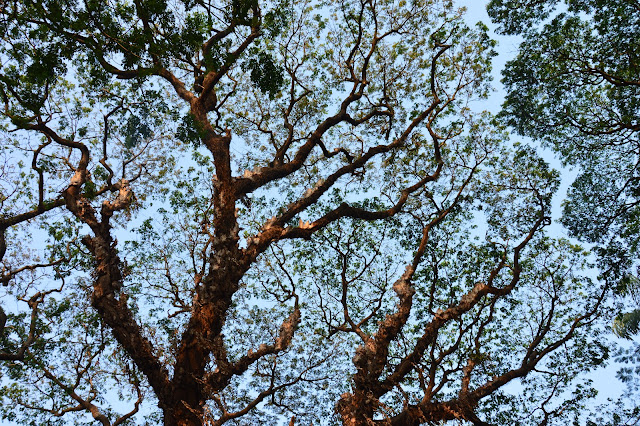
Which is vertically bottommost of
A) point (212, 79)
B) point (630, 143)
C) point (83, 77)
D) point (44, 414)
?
point (630, 143)

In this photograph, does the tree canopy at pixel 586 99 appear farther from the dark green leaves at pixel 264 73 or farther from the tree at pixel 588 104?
the dark green leaves at pixel 264 73

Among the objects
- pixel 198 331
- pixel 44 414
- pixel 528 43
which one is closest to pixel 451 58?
pixel 528 43

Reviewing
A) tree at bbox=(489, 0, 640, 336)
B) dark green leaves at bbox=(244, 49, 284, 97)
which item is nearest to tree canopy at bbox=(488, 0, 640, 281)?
tree at bbox=(489, 0, 640, 336)

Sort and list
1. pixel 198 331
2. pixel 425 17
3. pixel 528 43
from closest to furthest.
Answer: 1. pixel 198 331
2. pixel 528 43
3. pixel 425 17

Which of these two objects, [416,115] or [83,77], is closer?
[83,77]

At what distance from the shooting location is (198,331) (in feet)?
23.3

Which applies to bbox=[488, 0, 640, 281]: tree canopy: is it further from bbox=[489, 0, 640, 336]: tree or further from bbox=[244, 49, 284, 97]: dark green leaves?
bbox=[244, 49, 284, 97]: dark green leaves

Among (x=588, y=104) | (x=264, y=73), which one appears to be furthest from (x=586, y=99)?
(x=264, y=73)

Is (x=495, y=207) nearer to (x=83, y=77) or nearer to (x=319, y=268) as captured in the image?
(x=319, y=268)

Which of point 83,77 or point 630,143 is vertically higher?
point 83,77

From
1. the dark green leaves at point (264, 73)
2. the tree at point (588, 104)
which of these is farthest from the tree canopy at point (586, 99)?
the dark green leaves at point (264, 73)

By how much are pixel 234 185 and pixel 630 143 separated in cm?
769

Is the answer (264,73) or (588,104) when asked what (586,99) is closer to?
(588,104)

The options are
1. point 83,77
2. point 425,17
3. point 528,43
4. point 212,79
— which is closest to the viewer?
point 212,79
